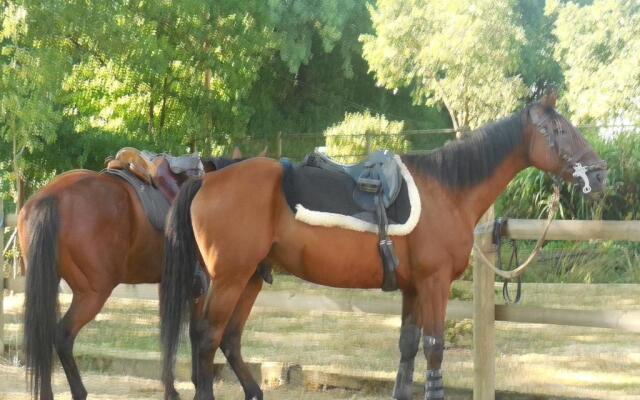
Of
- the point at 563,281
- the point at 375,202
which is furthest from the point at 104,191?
the point at 563,281

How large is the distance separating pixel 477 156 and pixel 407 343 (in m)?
1.09

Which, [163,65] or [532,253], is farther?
[163,65]

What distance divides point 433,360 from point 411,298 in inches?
14.7

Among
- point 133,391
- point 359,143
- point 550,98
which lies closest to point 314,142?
Answer: point 359,143

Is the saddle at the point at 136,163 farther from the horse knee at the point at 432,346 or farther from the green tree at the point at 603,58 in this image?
the green tree at the point at 603,58

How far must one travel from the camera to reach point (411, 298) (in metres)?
4.67

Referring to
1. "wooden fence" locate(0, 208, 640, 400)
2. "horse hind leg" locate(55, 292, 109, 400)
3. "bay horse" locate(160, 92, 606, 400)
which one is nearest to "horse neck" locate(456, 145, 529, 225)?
"bay horse" locate(160, 92, 606, 400)

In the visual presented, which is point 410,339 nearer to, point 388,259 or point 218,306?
point 388,259

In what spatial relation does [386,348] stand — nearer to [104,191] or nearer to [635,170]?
[104,191]

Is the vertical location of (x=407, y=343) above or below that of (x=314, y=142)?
below

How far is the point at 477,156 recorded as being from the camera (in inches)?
184

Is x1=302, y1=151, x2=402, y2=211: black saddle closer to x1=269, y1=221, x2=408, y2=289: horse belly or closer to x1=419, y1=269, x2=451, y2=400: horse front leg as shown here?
x1=269, y1=221, x2=408, y2=289: horse belly

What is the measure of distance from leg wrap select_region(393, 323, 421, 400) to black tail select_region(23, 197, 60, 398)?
1999 millimetres

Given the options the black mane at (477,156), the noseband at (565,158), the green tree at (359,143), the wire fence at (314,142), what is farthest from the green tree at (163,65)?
the noseband at (565,158)
